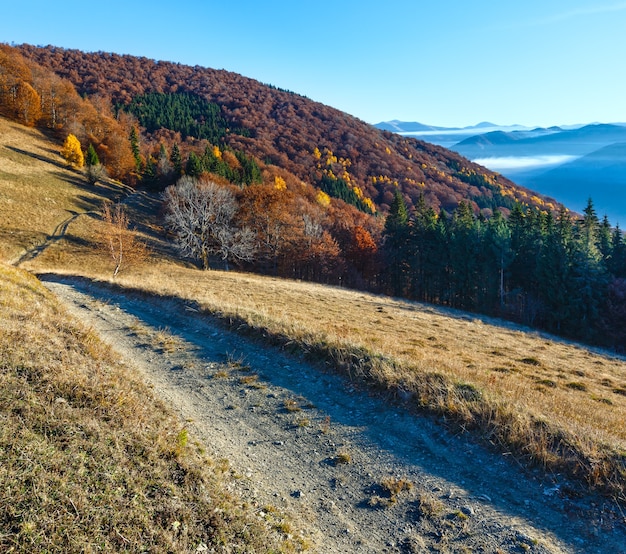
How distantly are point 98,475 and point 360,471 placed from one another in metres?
4.67

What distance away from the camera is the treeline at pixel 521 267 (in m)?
48.9

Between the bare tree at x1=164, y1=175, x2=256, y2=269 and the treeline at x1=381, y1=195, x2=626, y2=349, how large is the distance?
27977 millimetres

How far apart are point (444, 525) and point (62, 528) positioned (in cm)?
554

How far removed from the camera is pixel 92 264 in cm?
4741

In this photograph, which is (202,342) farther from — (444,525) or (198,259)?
(198,259)

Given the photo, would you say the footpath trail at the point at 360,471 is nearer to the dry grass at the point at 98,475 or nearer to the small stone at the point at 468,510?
the small stone at the point at 468,510

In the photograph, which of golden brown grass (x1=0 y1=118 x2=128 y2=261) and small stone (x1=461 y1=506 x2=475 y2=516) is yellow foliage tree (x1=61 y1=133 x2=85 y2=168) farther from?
small stone (x1=461 y1=506 x2=475 y2=516)

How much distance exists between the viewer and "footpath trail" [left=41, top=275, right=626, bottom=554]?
225 inches

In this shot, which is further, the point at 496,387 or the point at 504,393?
the point at 496,387

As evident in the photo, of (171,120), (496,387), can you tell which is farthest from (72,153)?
(171,120)

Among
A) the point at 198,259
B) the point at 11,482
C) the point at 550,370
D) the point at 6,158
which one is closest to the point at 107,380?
the point at 11,482

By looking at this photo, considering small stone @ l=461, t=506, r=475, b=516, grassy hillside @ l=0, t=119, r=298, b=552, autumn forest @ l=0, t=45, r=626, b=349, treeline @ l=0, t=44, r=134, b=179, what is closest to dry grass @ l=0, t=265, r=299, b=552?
grassy hillside @ l=0, t=119, r=298, b=552

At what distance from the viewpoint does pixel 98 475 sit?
5309 millimetres

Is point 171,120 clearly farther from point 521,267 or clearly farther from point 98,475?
point 98,475
